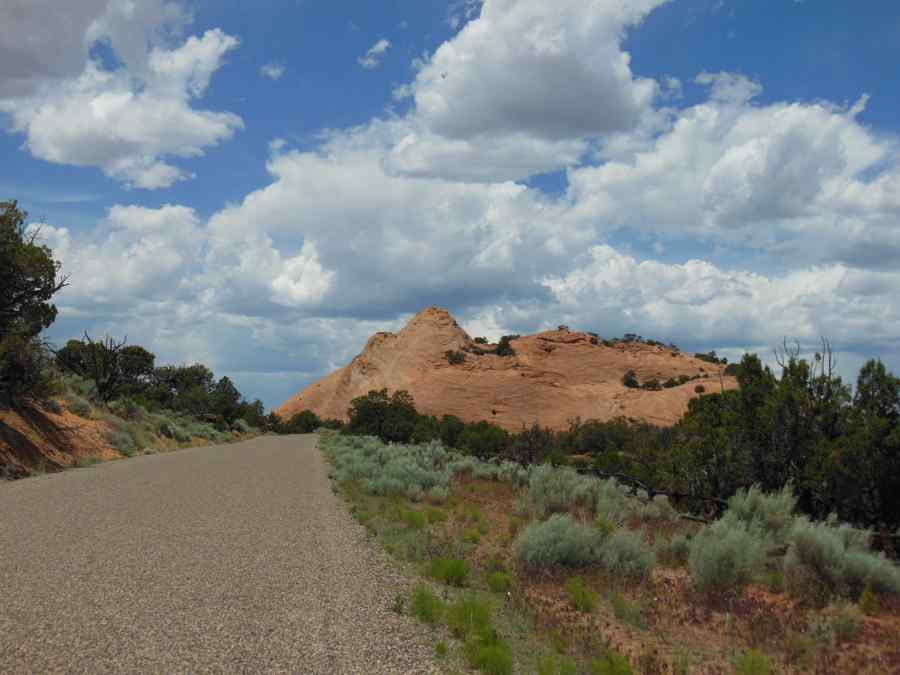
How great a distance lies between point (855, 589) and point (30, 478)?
1938 centimetres

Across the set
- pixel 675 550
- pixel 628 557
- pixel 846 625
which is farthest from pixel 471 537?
pixel 846 625

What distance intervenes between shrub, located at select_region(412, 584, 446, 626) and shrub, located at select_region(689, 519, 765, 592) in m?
3.41

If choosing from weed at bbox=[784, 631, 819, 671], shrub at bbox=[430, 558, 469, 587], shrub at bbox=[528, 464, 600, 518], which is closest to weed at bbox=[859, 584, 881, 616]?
weed at bbox=[784, 631, 819, 671]

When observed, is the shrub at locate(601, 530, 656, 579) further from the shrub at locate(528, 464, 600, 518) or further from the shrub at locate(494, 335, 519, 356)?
the shrub at locate(494, 335, 519, 356)

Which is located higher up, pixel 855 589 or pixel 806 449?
pixel 806 449

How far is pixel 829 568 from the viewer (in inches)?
333

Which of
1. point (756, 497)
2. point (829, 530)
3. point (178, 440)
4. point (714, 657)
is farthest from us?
point (178, 440)

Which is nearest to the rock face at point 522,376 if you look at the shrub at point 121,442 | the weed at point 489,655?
the shrub at point 121,442

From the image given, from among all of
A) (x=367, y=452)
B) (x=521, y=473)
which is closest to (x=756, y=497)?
(x=521, y=473)

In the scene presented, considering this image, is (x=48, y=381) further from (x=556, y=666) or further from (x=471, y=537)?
(x=556, y=666)

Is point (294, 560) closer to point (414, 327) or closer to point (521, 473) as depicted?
point (521, 473)

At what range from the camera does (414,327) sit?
9538cm

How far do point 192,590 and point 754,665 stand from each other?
225 inches

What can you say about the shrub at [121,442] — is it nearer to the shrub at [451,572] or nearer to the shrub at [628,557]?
the shrub at [451,572]
